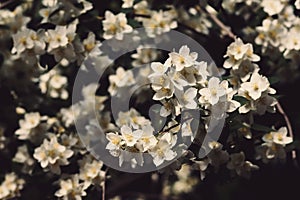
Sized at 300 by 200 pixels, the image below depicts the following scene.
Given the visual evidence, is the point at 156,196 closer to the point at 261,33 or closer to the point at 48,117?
the point at 48,117

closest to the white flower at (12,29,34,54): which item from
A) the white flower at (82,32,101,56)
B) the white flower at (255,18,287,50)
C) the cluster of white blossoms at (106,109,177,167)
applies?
the white flower at (82,32,101,56)

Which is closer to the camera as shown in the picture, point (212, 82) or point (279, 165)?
point (212, 82)

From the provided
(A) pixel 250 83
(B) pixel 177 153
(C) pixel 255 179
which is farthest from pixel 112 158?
(C) pixel 255 179

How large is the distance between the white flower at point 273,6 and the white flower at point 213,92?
0.58 m

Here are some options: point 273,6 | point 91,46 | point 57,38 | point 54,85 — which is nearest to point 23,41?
point 57,38

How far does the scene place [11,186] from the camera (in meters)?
2.68

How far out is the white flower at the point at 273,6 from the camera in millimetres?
2568

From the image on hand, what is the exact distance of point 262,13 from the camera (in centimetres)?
269

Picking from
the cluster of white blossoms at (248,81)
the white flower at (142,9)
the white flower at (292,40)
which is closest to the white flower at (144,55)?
the white flower at (142,9)

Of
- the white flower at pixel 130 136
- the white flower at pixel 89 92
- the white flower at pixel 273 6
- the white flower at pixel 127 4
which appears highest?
the white flower at pixel 273 6

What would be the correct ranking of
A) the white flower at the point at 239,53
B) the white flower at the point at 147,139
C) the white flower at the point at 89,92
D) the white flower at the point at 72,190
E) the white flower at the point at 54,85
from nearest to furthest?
the white flower at the point at 147,139
the white flower at the point at 239,53
the white flower at the point at 72,190
the white flower at the point at 89,92
the white flower at the point at 54,85

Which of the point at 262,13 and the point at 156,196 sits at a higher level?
the point at 262,13

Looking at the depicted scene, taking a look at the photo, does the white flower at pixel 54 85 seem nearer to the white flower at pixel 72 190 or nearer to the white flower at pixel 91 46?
the white flower at pixel 91 46

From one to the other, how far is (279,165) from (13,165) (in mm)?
1039
